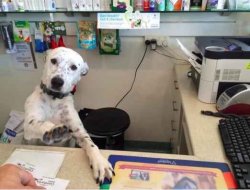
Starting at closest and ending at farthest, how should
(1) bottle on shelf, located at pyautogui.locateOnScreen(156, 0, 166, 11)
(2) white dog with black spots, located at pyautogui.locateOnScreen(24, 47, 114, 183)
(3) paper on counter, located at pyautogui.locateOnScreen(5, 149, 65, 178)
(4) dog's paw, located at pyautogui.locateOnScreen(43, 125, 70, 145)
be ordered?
(3) paper on counter, located at pyautogui.locateOnScreen(5, 149, 65, 178) → (4) dog's paw, located at pyautogui.locateOnScreen(43, 125, 70, 145) → (2) white dog with black spots, located at pyautogui.locateOnScreen(24, 47, 114, 183) → (1) bottle on shelf, located at pyautogui.locateOnScreen(156, 0, 166, 11)

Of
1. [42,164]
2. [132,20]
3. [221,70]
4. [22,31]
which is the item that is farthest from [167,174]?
[22,31]

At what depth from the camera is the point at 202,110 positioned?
1309 millimetres

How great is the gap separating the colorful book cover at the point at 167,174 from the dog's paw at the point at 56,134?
246mm

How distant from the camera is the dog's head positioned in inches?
51.6

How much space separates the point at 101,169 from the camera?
2.86 ft

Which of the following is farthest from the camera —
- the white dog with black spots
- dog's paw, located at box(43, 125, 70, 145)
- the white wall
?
the white wall

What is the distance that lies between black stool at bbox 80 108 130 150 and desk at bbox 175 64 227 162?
543 mm

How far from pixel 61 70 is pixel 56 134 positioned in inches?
17.1

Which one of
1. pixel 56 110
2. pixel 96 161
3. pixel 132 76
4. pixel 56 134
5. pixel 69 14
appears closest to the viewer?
pixel 96 161

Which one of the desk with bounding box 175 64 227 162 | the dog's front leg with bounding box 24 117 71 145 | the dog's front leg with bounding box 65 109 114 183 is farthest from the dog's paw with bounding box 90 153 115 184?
the desk with bounding box 175 64 227 162

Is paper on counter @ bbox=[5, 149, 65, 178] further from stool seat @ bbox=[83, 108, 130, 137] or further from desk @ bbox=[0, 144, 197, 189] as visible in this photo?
stool seat @ bbox=[83, 108, 130, 137]

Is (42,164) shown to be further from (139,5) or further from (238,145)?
(139,5)

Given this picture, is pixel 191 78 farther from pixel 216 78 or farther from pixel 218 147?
pixel 218 147

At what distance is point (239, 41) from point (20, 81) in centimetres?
191
